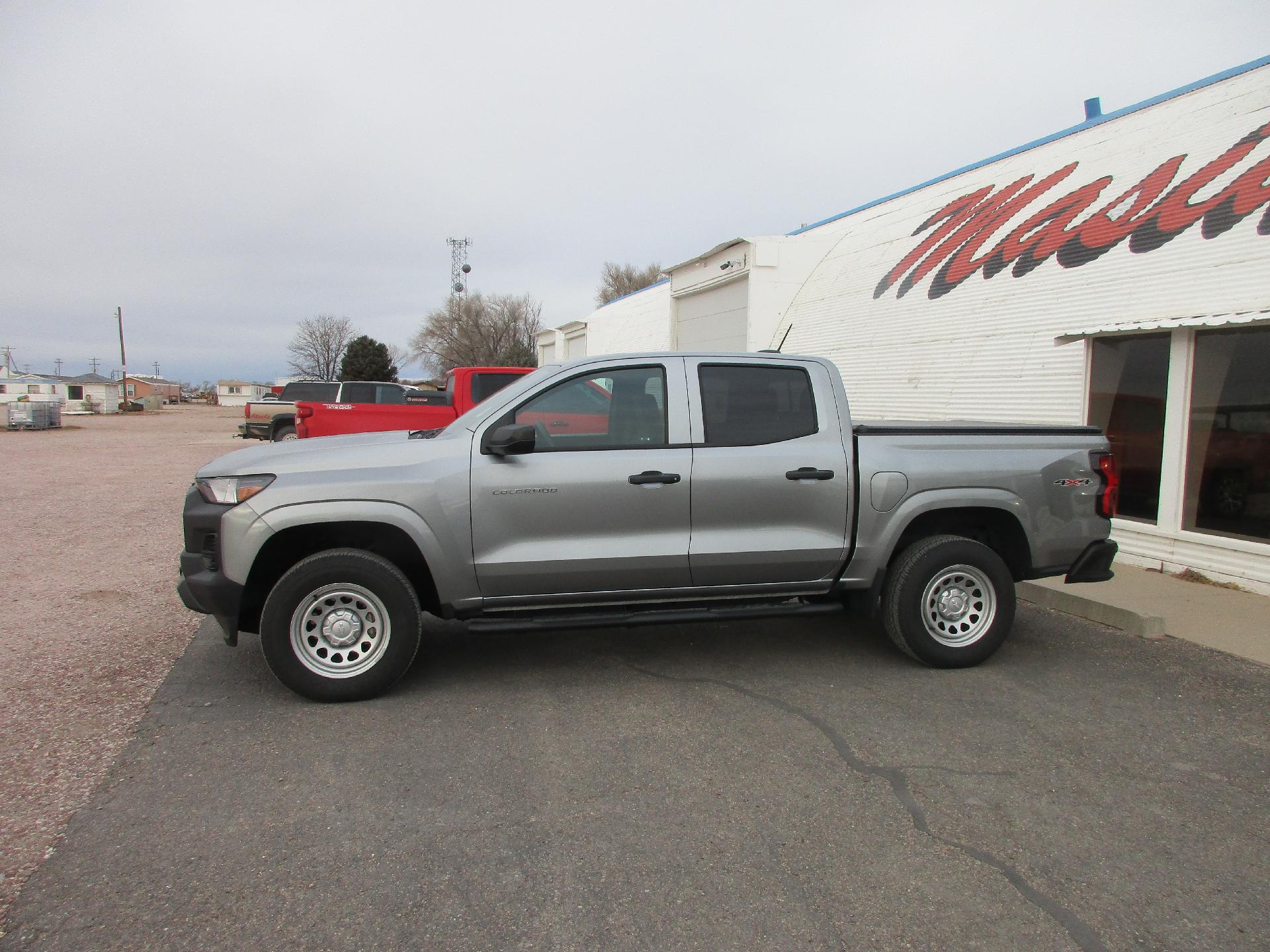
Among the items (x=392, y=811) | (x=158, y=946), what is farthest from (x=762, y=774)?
(x=158, y=946)

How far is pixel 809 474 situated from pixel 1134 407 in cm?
520

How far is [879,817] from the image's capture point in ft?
10.8

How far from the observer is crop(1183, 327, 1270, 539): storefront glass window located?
281 inches

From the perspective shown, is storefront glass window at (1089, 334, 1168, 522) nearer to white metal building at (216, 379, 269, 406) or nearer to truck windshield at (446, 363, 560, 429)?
truck windshield at (446, 363, 560, 429)

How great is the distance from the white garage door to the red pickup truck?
604 centimetres

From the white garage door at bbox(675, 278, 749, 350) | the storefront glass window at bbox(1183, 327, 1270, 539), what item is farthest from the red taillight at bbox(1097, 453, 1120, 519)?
the white garage door at bbox(675, 278, 749, 350)

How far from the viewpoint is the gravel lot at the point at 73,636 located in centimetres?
344

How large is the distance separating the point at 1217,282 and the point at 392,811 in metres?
7.81

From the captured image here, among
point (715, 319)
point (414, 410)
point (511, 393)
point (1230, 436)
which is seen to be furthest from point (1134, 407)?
point (715, 319)

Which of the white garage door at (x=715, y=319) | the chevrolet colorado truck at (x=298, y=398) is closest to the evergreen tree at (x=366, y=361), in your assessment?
the chevrolet colorado truck at (x=298, y=398)

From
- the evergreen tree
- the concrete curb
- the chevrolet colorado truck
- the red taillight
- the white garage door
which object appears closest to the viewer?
the red taillight

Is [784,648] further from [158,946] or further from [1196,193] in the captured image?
[1196,193]

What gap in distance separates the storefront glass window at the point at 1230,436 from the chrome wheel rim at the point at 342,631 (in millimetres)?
7268

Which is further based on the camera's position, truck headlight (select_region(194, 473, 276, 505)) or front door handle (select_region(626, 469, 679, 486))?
front door handle (select_region(626, 469, 679, 486))
